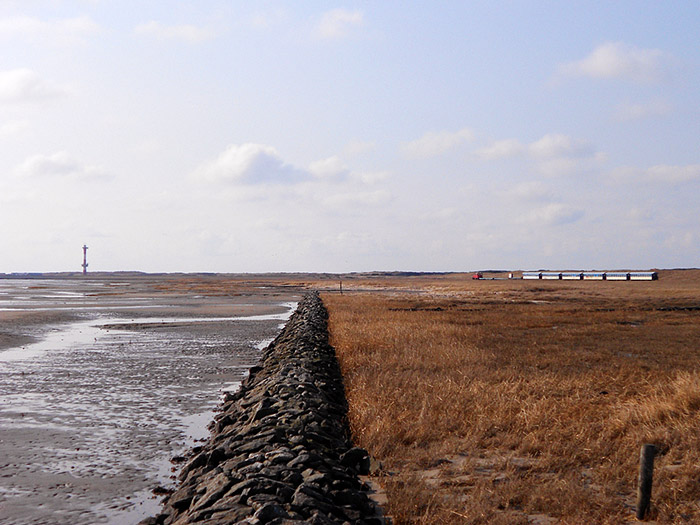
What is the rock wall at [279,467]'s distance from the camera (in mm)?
5715

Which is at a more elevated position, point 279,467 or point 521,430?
point 279,467

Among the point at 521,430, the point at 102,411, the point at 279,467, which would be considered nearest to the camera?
the point at 279,467

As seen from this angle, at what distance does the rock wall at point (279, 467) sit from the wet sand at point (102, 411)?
2.61ft

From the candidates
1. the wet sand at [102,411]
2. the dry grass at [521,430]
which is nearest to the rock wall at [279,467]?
the dry grass at [521,430]

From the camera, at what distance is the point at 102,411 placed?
12.5 metres

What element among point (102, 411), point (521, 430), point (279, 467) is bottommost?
point (102, 411)

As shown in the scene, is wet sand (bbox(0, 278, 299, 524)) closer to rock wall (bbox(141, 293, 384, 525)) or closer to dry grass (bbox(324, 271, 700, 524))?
rock wall (bbox(141, 293, 384, 525))

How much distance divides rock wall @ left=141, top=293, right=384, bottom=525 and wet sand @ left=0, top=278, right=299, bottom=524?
796mm

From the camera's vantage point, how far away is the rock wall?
571 centimetres

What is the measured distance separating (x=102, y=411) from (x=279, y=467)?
23.0ft

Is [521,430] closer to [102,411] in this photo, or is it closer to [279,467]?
[279,467]

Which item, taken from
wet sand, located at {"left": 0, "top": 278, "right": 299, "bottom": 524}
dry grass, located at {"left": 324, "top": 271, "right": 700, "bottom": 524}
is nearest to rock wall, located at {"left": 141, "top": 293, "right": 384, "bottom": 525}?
dry grass, located at {"left": 324, "top": 271, "right": 700, "bottom": 524}

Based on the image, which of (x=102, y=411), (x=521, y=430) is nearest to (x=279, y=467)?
(x=521, y=430)

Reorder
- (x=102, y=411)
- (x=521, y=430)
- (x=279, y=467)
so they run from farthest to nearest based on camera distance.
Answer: (x=102, y=411) < (x=521, y=430) < (x=279, y=467)
